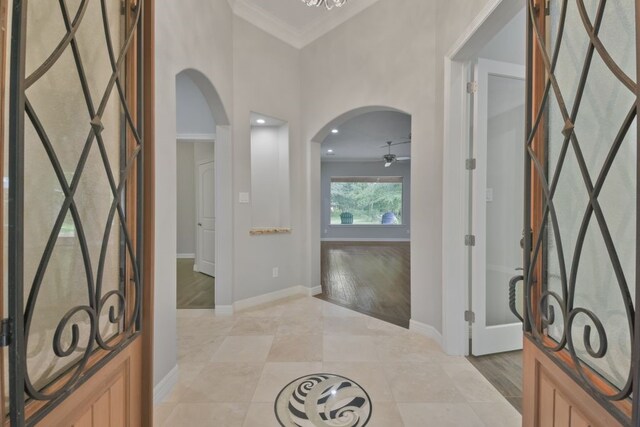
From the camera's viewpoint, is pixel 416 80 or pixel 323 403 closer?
pixel 323 403

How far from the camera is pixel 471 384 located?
1.85 m

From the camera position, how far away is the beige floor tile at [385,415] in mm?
1497

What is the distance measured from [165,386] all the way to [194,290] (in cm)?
248

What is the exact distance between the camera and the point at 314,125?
3660 mm

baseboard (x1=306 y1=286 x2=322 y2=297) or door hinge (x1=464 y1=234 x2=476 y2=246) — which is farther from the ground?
door hinge (x1=464 y1=234 x2=476 y2=246)

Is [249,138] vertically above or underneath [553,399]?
above

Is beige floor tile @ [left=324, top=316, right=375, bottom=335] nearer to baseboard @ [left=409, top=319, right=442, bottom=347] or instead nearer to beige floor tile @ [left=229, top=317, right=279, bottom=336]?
baseboard @ [left=409, top=319, right=442, bottom=347]

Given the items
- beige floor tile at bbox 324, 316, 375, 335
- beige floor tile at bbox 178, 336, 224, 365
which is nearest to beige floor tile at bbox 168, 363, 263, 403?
beige floor tile at bbox 178, 336, 224, 365

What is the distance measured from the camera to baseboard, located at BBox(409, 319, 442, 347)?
7.85 feet

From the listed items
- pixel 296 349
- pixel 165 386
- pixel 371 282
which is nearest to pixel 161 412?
pixel 165 386

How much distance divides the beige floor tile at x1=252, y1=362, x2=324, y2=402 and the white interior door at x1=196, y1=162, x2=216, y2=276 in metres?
3.31

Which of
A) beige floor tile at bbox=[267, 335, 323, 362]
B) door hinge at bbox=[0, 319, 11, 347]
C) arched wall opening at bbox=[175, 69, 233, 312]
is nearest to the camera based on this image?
door hinge at bbox=[0, 319, 11, 347]

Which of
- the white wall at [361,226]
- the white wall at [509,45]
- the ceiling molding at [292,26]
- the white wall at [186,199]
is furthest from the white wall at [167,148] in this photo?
the white wall at [361,226]

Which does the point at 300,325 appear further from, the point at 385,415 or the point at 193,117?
the point at 193,117
